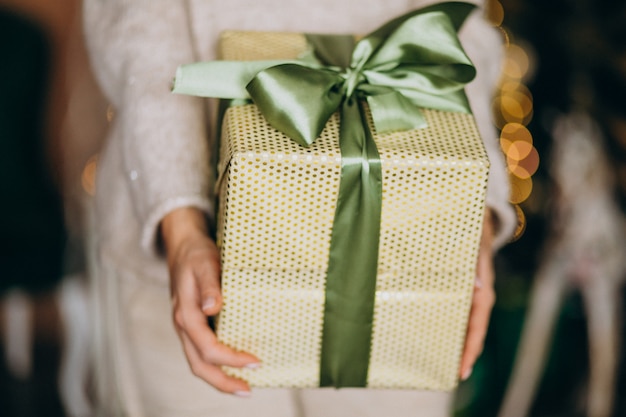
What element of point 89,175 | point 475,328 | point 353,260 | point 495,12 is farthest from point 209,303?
point 495,12

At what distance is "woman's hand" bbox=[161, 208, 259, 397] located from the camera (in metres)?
0.60

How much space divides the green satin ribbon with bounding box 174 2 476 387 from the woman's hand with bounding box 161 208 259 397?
87 millimetres

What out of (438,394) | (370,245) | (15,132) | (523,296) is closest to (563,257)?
(523,296)

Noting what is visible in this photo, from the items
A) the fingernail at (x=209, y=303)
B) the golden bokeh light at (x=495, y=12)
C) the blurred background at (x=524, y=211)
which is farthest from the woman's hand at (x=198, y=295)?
the golden bokeh light at (x=495, y=12)

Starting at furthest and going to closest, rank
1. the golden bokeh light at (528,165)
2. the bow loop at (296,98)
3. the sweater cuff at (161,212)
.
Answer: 1. the golden bokeh light at (528,165)
2. the sweater cuff at (161,212)
3. the bow loop at (296,98)

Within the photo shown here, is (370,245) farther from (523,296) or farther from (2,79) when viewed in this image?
(2,79)

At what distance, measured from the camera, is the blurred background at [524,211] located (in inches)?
47.6

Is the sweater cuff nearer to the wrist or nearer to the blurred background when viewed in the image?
the wrist

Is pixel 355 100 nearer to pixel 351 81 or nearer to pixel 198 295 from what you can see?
pixel 351 81

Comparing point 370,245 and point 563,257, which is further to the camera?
point 563,257

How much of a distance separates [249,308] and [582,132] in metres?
0.84

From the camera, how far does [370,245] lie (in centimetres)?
57

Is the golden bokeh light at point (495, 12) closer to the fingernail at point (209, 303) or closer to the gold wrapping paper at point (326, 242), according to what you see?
the gold wrapping paper at point (326, 242)

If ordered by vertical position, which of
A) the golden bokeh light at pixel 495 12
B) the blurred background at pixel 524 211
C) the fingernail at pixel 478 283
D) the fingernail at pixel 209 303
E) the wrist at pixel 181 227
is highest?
the golden bokeh light at pixel 495 12
